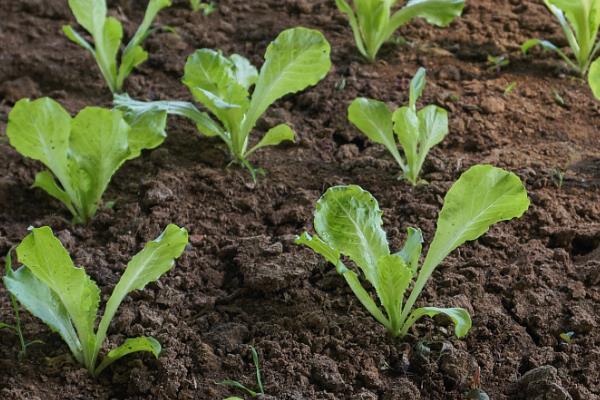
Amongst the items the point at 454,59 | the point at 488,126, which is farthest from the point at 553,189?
the point at 454,59

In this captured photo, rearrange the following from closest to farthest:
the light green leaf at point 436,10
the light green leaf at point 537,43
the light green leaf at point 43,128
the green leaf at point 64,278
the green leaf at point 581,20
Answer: the green leaf at point 64,278, the light green leaf at point 43,128, the green leaf at point 581,20, the light green leaf at point 436,10, the light green leaf at point 537,43

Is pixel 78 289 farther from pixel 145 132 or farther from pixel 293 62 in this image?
pixel 293 62

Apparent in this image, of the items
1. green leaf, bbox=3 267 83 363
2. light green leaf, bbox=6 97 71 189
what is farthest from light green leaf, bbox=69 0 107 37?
green leaf, bbox=3 267 83 363

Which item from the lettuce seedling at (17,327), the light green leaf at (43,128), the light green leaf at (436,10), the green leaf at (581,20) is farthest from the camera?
the light green leaf at (436,10)

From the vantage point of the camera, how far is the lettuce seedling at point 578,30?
226cm

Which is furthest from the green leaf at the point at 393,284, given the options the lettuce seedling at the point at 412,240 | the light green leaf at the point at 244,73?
the light green leaf at the point at 244,73

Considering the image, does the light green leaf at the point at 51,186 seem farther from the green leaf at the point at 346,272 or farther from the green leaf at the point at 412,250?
the green leaf at the point at 412,250

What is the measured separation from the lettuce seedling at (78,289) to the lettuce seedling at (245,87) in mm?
487

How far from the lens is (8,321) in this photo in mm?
1739

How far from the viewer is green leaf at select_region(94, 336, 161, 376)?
1.61 meters

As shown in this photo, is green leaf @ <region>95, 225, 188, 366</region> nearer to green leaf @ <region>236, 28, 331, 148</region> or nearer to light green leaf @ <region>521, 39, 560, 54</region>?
green leaf @ <region>236, 28, 331, 148</region>

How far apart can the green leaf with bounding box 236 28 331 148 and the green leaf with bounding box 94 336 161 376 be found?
0.73 metres

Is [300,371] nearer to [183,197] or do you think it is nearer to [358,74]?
[183,197]

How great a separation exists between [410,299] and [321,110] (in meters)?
0.83
